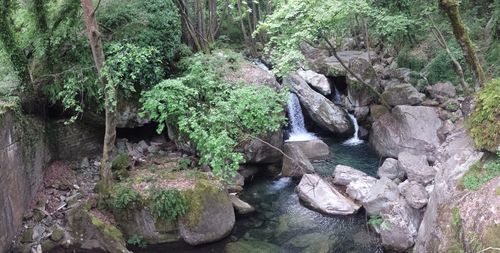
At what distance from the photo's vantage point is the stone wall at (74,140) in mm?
10906

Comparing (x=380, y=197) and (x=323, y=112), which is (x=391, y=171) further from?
(x=323, y=112)

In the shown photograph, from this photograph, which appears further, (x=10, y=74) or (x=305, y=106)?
(x=305, y=106)

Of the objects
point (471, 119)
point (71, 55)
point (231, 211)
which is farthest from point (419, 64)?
point (71, 55)

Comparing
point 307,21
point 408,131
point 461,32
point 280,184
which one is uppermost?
point 307,21

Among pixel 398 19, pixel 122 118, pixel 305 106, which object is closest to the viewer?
pixel 122 118

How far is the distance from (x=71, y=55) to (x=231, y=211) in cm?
613

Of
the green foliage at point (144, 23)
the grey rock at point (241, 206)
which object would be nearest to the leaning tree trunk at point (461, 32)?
the grey rock at point (241, 206)

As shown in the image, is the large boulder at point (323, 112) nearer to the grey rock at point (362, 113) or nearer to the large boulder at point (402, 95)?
the grey rock at point (362, 113)

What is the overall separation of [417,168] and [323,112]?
214 inches

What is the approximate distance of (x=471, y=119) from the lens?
769cm

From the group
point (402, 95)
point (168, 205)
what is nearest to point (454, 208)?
point (168, 205)

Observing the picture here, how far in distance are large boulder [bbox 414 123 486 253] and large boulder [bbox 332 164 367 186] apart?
142 inches

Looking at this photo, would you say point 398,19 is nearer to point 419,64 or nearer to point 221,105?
point 419,64

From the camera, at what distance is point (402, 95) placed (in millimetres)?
14898
